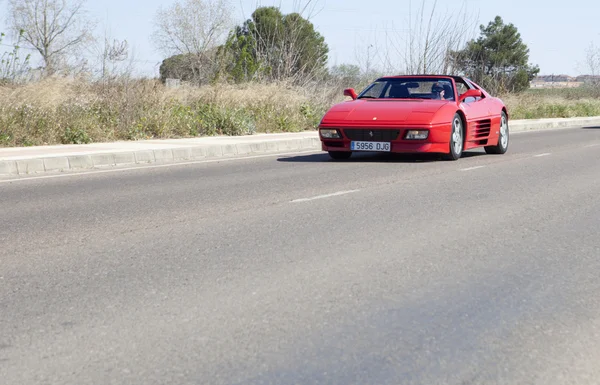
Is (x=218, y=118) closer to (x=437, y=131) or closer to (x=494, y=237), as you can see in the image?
(x=437, y=131)

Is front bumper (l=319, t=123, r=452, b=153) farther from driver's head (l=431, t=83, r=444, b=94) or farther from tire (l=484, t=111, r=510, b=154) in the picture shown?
tire (l=484, t=111, r=510, b=154)

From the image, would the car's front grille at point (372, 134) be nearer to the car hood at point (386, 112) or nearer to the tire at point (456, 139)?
the car hood at point (386, 112)

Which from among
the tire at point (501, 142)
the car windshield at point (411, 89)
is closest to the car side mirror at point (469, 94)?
the car windshield at point (411, 89)

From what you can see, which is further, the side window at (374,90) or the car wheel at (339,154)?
the side window at (374,90)

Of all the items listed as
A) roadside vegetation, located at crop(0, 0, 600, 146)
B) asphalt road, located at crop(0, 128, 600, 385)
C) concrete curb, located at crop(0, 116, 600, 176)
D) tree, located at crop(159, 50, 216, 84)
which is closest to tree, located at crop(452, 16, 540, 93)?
tree, located at crop(159, 50, 216, 84)

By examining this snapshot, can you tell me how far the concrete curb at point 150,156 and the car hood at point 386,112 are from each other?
278 centimetres

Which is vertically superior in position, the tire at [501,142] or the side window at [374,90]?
the side window at [374,90]

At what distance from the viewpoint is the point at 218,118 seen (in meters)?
19.9

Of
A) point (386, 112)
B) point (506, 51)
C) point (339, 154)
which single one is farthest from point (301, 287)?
point (506, 51)

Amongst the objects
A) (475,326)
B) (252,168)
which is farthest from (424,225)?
(252,168)

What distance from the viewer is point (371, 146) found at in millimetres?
12867

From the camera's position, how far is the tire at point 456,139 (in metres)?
13.2

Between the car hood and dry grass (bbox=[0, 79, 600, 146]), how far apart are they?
5635 millimetres

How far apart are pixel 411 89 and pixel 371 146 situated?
1.72 meters
